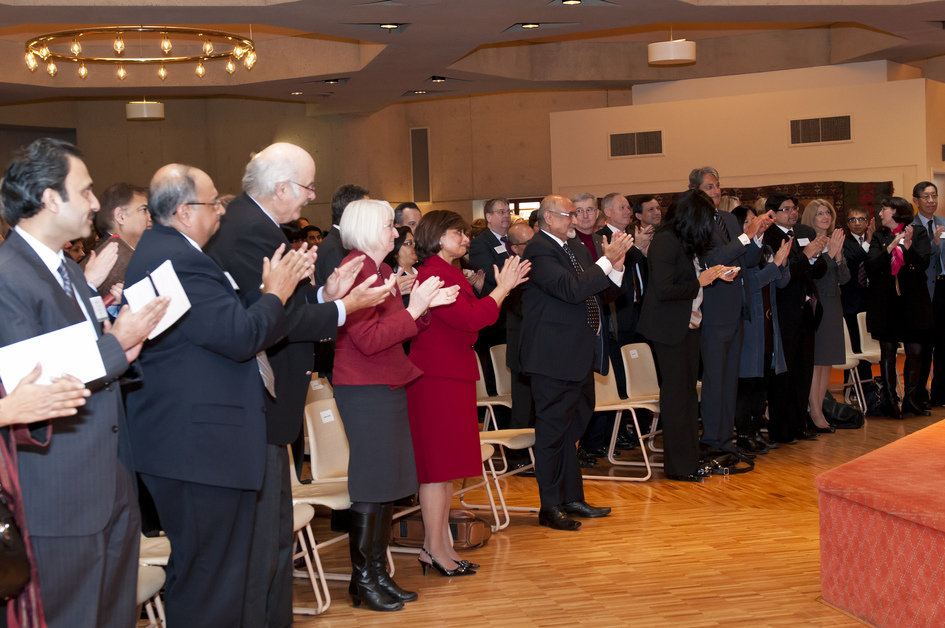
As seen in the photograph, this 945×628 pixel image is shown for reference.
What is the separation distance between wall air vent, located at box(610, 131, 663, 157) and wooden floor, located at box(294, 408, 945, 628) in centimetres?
804

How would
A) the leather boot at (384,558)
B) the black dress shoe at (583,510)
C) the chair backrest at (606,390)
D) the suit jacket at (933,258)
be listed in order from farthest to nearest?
the suit jacket at (933,258), the chair backrest at (606,390), the black dress shoe at (583,510), the leather boot at (384,558)

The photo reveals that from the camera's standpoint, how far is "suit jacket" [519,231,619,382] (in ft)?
15.1

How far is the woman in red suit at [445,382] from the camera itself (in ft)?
12.9

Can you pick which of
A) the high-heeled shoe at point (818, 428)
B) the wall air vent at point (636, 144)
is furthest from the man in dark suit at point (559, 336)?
the wall air vent at point (636, 144)

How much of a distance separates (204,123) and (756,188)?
9.46m

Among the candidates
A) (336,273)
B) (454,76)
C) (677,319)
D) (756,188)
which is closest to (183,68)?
(454,76)

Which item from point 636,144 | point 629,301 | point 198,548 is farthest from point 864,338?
point 198,548

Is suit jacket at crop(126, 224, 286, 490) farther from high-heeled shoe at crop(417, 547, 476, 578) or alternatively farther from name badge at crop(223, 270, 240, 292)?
high-heeled shoe at crop(417, 547, 476, 578)

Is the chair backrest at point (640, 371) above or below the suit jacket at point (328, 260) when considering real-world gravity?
below

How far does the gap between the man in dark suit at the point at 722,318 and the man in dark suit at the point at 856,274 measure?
1.82 meters

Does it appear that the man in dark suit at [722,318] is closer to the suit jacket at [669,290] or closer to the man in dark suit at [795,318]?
the suit jacket at [669,290]

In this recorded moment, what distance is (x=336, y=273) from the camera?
3055mm

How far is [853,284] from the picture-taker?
7727 mm

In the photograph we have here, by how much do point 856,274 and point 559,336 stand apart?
396 cm
